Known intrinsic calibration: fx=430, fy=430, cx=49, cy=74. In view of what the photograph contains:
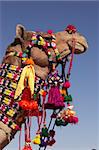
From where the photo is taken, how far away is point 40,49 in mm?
5625

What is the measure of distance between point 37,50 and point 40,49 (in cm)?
5

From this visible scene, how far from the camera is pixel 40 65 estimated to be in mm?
5562

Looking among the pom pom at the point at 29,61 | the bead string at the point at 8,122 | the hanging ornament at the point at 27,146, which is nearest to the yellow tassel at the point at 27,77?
the pom pom at the point at 29,61

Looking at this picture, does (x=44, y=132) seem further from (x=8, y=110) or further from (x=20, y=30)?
(x=20, y=30)

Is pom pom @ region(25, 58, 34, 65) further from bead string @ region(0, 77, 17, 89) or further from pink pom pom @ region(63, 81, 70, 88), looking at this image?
pink pom pom @ region(63, 81, 70, 88)

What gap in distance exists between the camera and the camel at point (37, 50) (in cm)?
525

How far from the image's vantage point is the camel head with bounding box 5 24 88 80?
5539mm

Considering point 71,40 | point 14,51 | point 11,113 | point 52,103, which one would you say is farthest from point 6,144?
point 71,40

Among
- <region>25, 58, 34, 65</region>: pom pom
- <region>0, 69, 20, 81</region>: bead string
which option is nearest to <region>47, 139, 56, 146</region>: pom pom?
<region>0, 69, 20, 81</region>: bead string

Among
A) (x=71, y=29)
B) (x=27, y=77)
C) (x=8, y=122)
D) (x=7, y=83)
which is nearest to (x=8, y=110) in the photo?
(x=8, y=122)

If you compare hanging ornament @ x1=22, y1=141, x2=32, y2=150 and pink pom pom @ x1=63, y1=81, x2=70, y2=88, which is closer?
hanging ornament @ x1=22, y1=141, x2=32, y2=150

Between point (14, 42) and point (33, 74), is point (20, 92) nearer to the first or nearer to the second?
point (33, 74)

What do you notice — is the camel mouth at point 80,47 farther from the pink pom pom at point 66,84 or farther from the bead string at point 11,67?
the bead string at point 11,67

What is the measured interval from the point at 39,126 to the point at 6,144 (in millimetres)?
502
